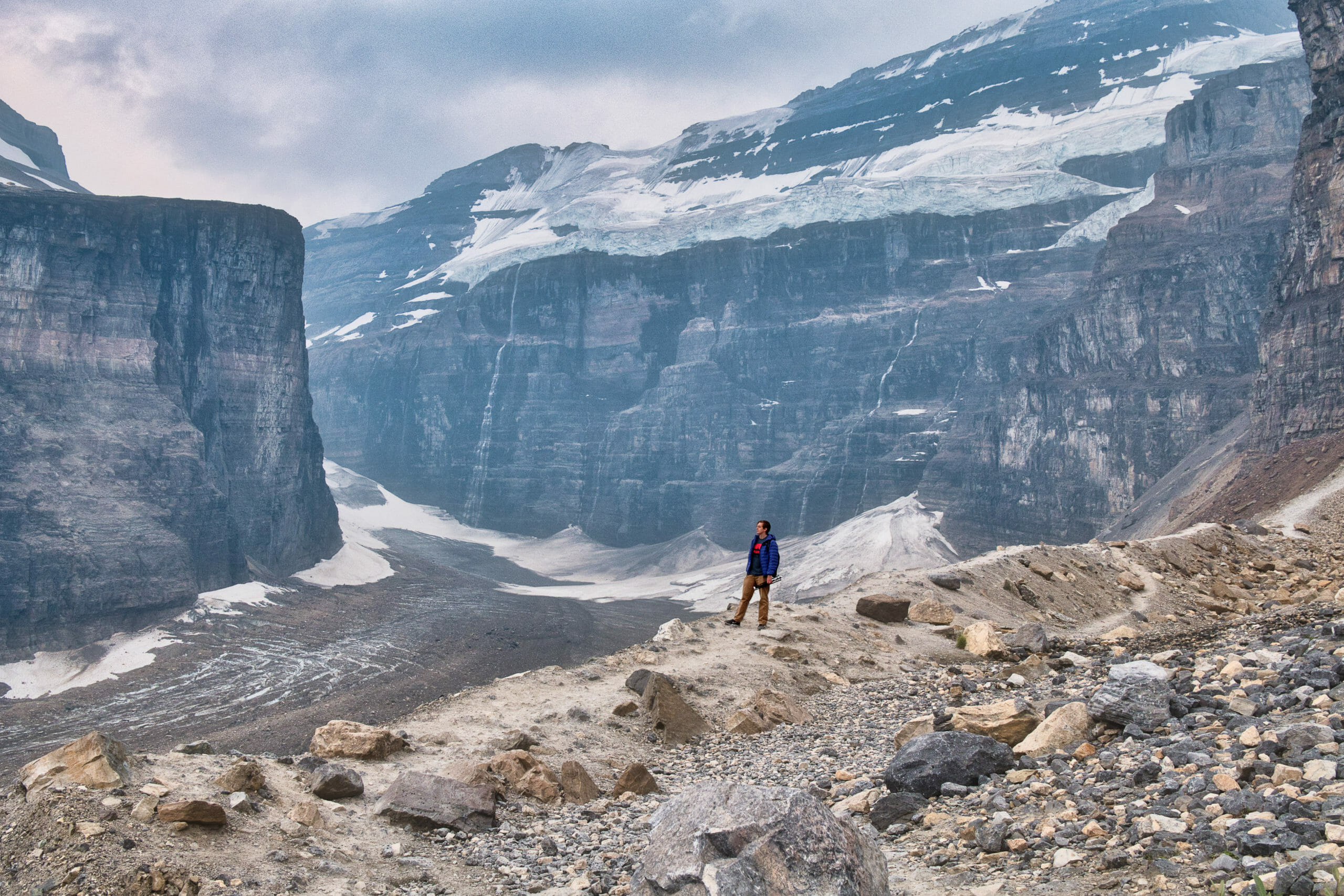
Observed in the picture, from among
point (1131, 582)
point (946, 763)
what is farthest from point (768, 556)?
point (1131, 582)

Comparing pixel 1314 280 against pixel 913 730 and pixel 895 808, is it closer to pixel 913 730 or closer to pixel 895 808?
pixel 913 730

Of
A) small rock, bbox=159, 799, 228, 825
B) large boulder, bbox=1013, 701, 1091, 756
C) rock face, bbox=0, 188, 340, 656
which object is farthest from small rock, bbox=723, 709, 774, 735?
rock face, bbox=0, 188, 340, 656

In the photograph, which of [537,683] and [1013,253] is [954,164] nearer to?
[1013,253]

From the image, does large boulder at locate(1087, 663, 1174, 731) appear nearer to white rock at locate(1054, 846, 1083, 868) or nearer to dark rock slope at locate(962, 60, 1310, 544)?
white rock at locate(1054, 846, 1083, 868)

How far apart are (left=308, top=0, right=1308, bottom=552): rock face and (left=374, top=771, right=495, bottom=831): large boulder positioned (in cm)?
10691

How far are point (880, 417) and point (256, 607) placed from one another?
97.9 m

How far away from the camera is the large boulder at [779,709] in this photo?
1465 cm

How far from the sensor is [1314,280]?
75.8 m

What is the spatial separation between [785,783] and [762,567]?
8580 mm

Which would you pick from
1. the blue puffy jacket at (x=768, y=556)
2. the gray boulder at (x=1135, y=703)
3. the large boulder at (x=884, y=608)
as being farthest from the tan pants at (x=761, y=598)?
the gray boulder at (x=1135, y=703)

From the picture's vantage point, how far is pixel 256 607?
89.8 m

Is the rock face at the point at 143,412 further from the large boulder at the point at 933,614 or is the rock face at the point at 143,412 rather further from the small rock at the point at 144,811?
the small rock at the point at 144,811

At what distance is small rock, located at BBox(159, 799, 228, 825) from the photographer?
8258 mm

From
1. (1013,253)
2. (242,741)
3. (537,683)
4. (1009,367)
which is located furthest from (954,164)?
(537,683)
